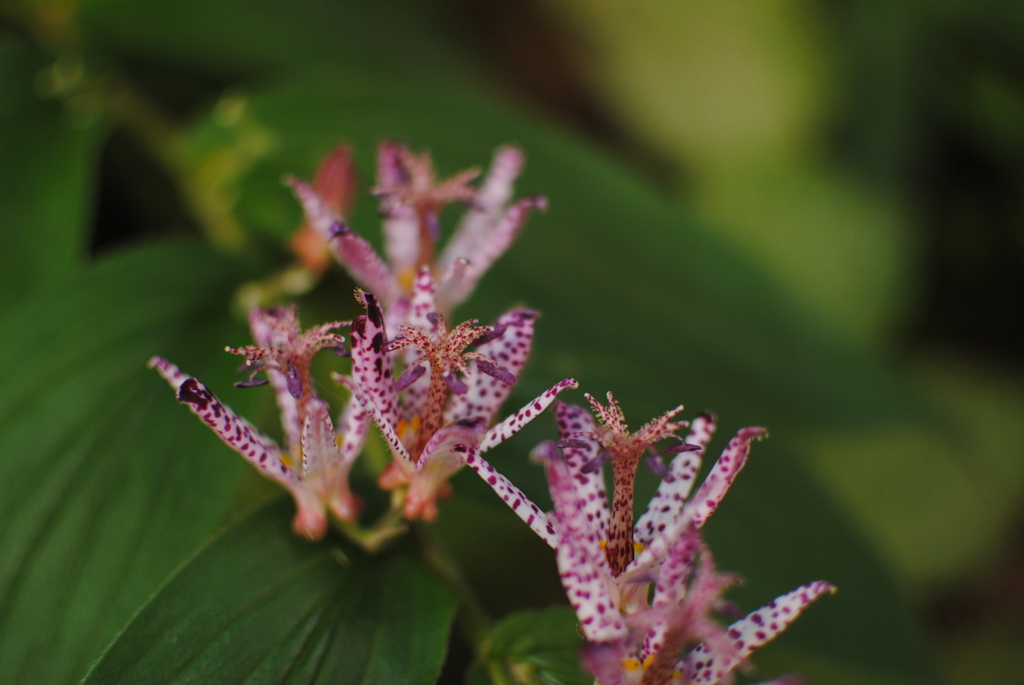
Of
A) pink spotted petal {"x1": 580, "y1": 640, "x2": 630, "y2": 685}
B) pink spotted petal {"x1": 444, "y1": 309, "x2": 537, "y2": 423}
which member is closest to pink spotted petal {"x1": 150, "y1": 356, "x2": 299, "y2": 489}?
pink spotted petal {"x1": 444, "y1": 309, "x2": 537, "y2": 423}

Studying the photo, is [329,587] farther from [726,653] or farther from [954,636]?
[954,636]

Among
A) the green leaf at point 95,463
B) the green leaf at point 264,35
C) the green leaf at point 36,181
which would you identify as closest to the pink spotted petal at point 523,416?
the green leaf at point 95,463

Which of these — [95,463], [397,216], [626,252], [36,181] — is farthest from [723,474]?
[36,181]

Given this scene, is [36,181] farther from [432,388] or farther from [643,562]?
[643,562]

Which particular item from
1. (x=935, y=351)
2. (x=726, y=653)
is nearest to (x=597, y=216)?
(x=726, y=653)

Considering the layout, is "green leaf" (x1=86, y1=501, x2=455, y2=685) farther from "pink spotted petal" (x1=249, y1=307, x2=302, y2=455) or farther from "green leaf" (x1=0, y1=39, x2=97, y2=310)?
"green leaf" (x1=0, y1=39, x2=97, y2=310)

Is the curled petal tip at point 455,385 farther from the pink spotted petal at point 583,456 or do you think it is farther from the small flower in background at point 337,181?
the small flower in background at point 337,181
